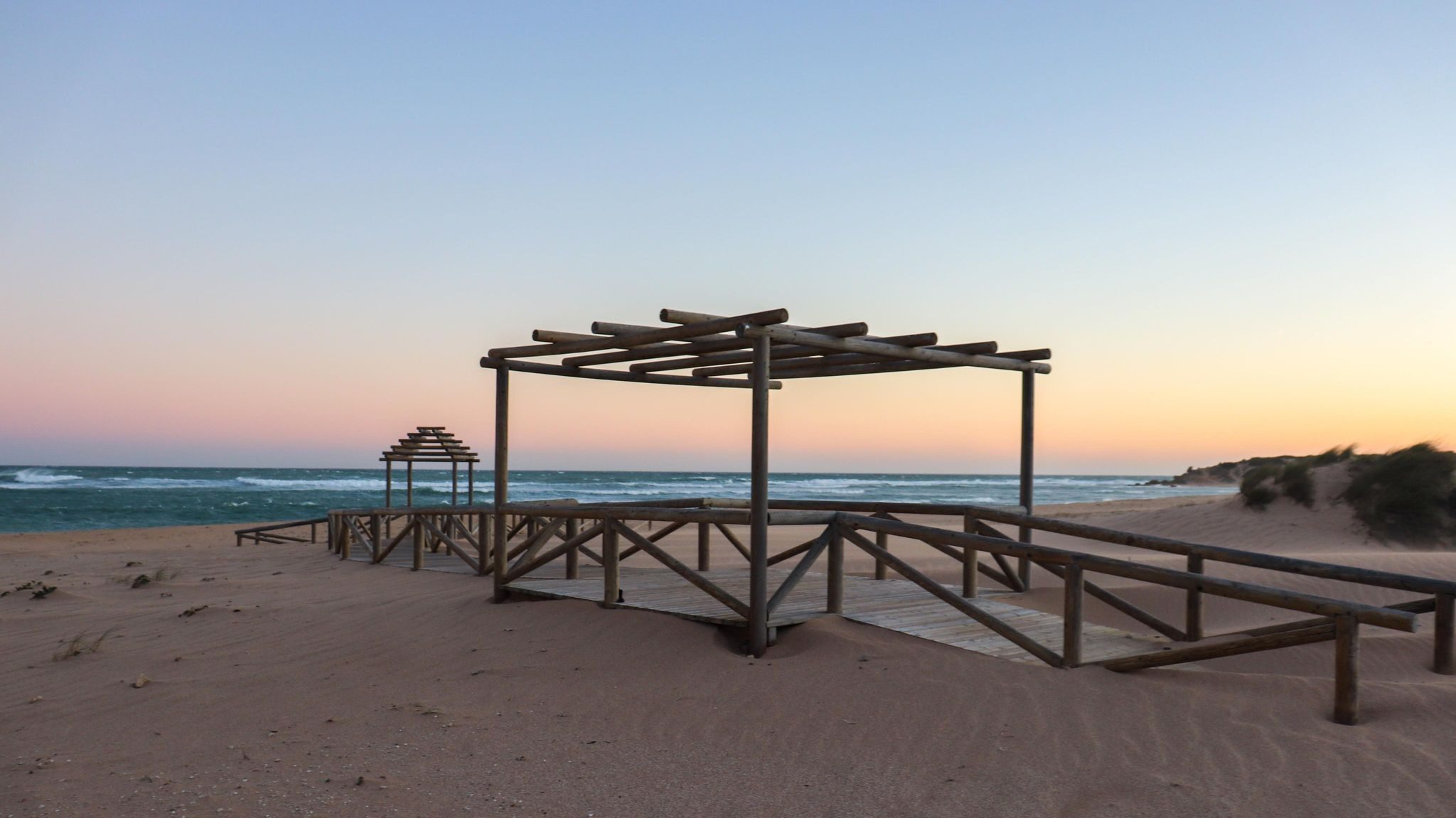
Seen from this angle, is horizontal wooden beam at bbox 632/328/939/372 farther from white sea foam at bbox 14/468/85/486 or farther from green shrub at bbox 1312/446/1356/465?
white sea foam at bbox 14/468/85/486

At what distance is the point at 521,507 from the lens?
30.3 ft

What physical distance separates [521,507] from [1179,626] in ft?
22.2

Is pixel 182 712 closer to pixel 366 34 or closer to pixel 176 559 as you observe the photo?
pixel 366 34

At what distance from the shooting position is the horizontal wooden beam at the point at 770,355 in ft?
23.2

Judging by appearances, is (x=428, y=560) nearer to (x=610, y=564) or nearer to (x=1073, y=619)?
(x=610, y=564)

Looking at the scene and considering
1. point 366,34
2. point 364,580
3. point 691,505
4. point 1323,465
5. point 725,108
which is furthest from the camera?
point 1323,465

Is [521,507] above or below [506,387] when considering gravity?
below

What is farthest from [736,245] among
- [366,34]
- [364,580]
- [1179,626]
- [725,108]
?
[1179,626]

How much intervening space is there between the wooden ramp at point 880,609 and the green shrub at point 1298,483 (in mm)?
12332

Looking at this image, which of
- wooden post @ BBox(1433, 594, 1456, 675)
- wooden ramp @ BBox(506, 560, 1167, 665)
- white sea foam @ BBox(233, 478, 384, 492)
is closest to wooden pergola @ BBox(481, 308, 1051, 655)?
wooden ramp @ BBox(506, 560, 1167, 665)

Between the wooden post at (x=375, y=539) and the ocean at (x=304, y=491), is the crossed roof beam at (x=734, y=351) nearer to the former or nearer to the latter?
the wooden post at (x=375, y=539)

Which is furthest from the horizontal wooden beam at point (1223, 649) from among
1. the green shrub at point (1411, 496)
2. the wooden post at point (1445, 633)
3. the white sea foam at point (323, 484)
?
the white sea foam at point (323, 484)

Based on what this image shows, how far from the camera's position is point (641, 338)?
7324mm

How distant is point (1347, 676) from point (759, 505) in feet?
11.8
